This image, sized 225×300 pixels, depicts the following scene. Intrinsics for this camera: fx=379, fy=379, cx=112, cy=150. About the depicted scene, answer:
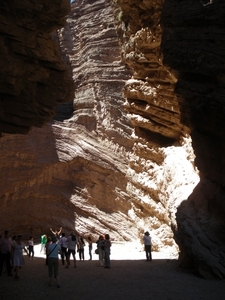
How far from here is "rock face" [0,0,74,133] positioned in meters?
10.9

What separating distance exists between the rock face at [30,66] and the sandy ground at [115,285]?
199 inches

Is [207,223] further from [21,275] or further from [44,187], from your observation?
[44,187]

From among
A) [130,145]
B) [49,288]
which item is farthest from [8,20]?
[130,145]

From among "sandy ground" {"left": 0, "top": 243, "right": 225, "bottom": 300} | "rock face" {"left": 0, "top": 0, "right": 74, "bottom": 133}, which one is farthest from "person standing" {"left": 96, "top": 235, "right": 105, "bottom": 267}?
"rock face" {"left": 0, "top": 0, "right": 74, "bottom": 133}

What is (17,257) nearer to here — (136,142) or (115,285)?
(115,285)

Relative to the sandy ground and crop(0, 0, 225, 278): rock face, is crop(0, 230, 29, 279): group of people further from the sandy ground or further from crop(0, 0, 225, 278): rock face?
crop(0, 0, 225, 278): rock face

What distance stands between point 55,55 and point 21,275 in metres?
7.00

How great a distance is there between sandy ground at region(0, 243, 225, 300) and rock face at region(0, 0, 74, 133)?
506 centimetres

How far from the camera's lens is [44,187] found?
26.6 m

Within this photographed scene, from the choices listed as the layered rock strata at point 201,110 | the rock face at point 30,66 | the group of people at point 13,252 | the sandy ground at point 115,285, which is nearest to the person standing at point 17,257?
the group of people at point 13,252

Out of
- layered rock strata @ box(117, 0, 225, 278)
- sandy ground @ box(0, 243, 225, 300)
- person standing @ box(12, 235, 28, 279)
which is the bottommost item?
sandy ground @ box(0, 243, 225, 300)

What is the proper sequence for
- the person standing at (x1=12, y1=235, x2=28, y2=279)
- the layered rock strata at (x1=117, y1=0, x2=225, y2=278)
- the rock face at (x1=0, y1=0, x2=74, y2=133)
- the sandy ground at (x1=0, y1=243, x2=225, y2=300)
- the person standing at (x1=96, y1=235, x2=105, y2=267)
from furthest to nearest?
the person standing at (x1=96, y1=235, x2=105, y2=267) → the layered rock strata at (x1=117, y1=0, x2=225, y2=278) → the rock face at (x1=0, y1=0, x2=74, y2=133) → the person standing at (x1=12, y1=235, x2=28, y2=279) → the sandy ground at (x1=0, y1=243, x2=225, y2=300)

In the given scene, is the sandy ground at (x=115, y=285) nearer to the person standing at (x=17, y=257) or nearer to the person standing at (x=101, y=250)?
the person standing at (x=17, y=257)

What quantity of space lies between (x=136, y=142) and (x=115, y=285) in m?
11.7
